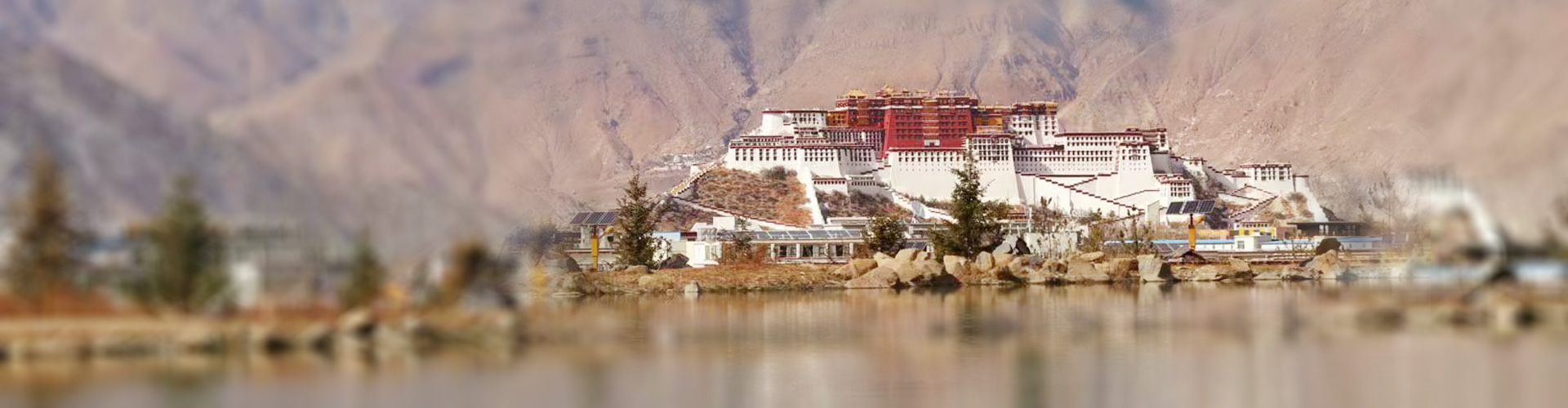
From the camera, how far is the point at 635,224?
94562mm

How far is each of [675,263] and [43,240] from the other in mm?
52659

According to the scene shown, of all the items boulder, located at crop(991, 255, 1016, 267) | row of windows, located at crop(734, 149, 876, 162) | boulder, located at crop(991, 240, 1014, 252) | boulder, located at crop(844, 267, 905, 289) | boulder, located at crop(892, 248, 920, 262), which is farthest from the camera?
row of windows, located at crop(734, 149, 876, 162)

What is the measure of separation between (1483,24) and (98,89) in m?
43.2

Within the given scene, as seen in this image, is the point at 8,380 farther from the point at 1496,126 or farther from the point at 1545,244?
the point at 1496,126

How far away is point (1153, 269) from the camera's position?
87688mm

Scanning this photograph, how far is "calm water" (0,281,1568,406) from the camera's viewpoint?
3897cm

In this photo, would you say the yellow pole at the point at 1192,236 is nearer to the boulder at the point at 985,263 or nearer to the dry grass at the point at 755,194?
the dry grass at the point at 755,194

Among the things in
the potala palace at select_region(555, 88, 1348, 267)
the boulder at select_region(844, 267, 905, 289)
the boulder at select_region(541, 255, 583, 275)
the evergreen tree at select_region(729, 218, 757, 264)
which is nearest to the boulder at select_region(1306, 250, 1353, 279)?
the boulder at select_region(844, 267, 905, 289)

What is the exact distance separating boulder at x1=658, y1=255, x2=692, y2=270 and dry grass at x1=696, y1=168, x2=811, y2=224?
2018cm

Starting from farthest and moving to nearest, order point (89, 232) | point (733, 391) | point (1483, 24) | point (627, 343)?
point (1483, 24) < point (627, 343) < point (89, 232) < point (733, 391)

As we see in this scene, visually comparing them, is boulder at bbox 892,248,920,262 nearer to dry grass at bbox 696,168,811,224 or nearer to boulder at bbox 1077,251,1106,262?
boulder at bbox 1077,251,1106,262

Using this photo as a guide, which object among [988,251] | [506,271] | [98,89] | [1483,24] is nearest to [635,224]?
[988,251]

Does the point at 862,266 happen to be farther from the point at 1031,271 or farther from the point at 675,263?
the point at 675,263

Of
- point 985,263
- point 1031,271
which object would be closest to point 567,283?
point 985,263
